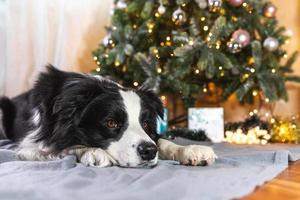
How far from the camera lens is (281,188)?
1481mm

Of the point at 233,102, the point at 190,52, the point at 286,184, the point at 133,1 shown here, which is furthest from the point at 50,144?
the point at 233,102

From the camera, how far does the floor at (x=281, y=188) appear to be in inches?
53.2

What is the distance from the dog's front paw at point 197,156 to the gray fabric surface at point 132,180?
5cm

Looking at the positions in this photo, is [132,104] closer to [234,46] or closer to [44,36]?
[234,46]

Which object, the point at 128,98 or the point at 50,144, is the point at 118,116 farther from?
the point at 50,144

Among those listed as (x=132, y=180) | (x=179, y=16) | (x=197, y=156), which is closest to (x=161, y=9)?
(x=179, y=16)

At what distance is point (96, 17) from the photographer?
373 centimetres

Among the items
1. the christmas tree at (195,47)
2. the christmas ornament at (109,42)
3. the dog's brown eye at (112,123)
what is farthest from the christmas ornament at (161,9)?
the dog's brown eye at (112,123)

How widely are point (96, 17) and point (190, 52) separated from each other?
119 centimetres

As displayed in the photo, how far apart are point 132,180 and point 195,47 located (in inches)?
63.5

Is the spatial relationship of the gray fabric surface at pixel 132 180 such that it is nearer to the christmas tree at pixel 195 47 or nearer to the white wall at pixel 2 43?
the christmas tree at pixel 195 47

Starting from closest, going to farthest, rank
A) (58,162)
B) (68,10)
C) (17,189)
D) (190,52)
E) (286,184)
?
(17,189)
(286,184)
(58,162)
(190,52)
(68,10)

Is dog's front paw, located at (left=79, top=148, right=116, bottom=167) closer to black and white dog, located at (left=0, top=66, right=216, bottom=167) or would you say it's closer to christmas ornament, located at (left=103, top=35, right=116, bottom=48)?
black and white dog, located at (left=0, top=66, right=216, bottom=167)

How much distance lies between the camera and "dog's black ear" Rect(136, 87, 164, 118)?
82.6 inches
